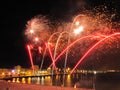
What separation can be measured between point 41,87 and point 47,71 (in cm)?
16697

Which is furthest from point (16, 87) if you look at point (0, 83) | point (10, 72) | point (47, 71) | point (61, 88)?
point (47, 71)

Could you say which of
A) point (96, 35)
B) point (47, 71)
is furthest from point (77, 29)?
point (47, 71)

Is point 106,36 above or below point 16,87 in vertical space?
above

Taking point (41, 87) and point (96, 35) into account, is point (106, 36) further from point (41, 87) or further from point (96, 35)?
point (41, 87)

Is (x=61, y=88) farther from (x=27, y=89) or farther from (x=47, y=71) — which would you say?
(x=47, y=71)

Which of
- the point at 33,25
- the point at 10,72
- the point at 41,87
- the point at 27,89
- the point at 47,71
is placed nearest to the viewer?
the point at 41,87

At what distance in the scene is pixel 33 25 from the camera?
36.8 m

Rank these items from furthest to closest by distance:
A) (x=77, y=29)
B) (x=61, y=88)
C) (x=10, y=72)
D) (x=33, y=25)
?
(x=10, y=72) < (x=33, y=25) < (x=77, y=29) < (x=61, y=88)

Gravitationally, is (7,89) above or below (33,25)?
below

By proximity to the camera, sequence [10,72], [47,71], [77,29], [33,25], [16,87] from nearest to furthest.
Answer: [16,87] → [77,29] → [33,25] → [10,72] → [47,71]

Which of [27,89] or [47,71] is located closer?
[27,89]

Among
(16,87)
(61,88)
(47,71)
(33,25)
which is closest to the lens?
(61,88)

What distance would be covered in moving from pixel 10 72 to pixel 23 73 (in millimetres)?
8794

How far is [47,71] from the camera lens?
180m
